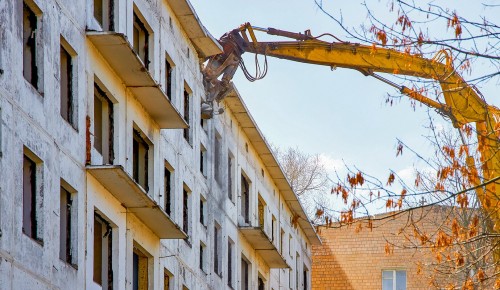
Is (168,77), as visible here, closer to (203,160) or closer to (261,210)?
(203,160)

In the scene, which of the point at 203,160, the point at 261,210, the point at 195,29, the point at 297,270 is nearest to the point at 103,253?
the point at 195,29

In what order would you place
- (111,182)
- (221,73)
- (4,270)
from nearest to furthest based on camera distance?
(4,270)
(111,182)
(221,73)

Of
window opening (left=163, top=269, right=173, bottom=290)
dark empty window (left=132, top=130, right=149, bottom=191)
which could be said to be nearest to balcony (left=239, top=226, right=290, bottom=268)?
window opening (left=163, top=269, right=173, bottom=290)

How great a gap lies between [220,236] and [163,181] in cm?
740

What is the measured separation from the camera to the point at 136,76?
32.2 meters

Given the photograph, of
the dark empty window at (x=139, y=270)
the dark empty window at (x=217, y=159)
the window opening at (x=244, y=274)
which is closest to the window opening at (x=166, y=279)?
the dark empty window at (x=139, y=270)

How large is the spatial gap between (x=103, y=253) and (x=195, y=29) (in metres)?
9.56

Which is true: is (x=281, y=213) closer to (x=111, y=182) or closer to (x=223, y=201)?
(x=223, y=201)

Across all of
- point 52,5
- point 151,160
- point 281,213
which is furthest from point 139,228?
point 281,213

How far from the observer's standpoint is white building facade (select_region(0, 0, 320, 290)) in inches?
1002

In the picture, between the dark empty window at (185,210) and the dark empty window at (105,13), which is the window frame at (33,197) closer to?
the dark empty window at (105,13)

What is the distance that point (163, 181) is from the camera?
3625 centimetres

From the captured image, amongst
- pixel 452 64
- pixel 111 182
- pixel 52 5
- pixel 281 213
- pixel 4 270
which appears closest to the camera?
pixel 452 64

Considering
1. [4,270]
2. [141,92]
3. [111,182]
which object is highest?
[141,92]
